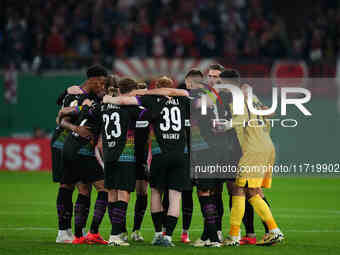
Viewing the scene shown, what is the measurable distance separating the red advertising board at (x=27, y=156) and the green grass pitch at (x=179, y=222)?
2.40ft

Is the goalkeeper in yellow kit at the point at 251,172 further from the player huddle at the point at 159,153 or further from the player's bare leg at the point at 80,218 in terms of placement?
the player's bare leg at the point at 80,218

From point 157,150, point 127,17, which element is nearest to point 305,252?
point 157,150

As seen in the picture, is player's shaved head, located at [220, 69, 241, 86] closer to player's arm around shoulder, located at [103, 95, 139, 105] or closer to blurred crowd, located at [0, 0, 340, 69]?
player's arm around shoulder, located at [103, 95, 139, 105]

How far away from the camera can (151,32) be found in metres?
26.4

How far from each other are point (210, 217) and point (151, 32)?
53.9 ft

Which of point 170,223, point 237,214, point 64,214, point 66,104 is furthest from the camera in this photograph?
point 66,104

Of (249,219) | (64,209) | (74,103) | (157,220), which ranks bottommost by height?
(249,219)

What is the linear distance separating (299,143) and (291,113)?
3156 millimetres

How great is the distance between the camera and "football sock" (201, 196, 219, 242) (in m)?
10.6

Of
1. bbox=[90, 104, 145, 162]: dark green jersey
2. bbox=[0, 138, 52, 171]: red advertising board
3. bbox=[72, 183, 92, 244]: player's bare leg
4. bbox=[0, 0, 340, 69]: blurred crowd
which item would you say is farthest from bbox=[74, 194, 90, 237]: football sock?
bbox=[0, 0, 340, 69]: blurred crowd

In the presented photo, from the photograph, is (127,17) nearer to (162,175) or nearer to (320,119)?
(320,119)

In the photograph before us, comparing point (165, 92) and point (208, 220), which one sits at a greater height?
point (165, 92)

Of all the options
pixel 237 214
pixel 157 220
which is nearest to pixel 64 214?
pixel 157 220

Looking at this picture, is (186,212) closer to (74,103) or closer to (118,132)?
(118,132)
